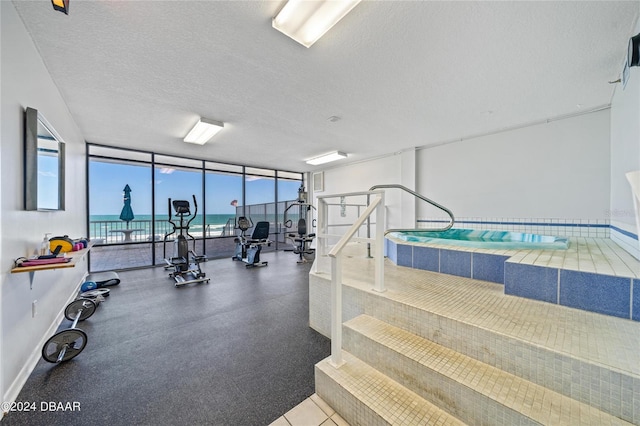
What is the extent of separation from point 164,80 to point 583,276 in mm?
4274

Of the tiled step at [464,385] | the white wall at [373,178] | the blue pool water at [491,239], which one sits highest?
the white wall at [373,178]

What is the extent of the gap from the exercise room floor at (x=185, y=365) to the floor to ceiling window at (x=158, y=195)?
2.23m

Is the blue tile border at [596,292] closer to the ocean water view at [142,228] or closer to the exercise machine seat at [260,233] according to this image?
the exercise machine seat at [260,233]

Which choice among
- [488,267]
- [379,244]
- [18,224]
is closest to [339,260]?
[379,244]

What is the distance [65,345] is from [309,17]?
3516 mm

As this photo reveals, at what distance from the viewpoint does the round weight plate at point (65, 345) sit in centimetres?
209

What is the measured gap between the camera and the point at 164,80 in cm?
267

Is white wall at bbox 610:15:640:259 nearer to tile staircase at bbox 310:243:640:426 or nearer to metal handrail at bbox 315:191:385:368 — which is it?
tile staircase at bbox 310:243:640:426

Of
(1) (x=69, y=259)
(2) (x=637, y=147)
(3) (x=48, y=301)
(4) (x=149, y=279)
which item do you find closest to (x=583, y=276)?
(2) (x=637, y=147)

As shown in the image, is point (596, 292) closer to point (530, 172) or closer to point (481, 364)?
point (481, 364)

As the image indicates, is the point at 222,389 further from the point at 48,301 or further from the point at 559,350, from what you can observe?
the point at 48,301

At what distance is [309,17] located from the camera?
181cm

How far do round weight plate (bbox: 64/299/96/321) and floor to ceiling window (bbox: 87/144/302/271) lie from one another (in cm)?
151

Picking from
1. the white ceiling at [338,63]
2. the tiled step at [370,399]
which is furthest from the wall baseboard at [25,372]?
the white ceiling at [338,63]
